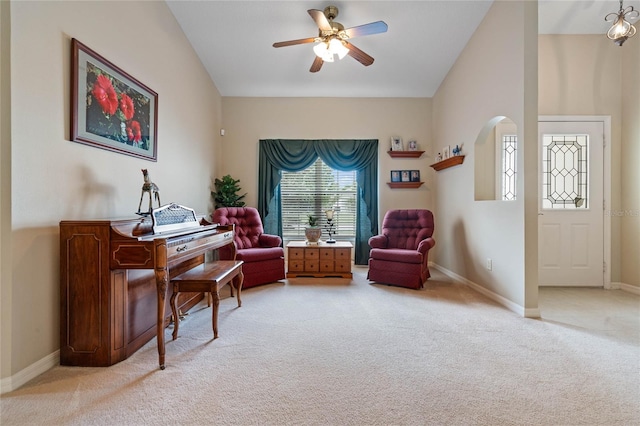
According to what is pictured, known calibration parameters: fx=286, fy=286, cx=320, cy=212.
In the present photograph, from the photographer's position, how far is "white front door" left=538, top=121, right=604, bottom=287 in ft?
12.3

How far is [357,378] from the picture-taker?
5.65ft

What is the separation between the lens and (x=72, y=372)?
5.90ft

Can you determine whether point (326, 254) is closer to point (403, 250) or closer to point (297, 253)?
point (297, 253)

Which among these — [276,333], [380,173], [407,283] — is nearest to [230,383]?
[276,333]

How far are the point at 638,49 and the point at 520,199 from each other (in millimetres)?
2817

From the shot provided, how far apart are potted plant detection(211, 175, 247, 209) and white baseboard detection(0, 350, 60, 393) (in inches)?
122

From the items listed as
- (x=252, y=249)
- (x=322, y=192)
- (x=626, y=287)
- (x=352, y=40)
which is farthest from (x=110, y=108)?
(x=626, y=287)

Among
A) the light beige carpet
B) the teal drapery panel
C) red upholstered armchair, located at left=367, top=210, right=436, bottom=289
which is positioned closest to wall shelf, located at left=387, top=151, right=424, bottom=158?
the teal drapery panel

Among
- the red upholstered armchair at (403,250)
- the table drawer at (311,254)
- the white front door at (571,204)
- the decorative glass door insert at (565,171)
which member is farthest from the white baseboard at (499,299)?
the table drawer at (311,254)

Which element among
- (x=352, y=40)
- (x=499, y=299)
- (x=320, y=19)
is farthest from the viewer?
(x=352, y=40)

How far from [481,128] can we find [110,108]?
383cm

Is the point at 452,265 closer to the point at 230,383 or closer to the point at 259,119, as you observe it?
the point at 230,383

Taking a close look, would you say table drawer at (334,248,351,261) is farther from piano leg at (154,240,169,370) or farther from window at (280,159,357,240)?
piano leg at (154,240,169,370)

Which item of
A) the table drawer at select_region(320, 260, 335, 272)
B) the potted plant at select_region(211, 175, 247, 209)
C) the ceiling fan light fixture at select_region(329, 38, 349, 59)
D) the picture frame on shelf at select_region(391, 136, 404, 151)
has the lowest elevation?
the table drawer at select_region(320, 260, 335, 272)
